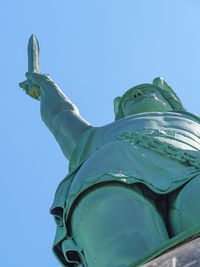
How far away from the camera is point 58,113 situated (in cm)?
728

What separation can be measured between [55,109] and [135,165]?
2.76m

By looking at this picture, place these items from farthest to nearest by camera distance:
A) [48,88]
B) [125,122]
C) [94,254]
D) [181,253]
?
[48,88], [125,122], [94,254], [181,253]

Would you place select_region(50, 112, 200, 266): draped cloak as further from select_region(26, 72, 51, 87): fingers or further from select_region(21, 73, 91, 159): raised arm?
select_region(26, 72, 51, 87): fingers

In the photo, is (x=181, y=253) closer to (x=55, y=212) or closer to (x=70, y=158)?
(x=55, y=212)

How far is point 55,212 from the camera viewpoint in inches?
194

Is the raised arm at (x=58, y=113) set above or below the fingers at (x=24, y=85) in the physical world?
below

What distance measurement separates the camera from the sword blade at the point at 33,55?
858 centimetres

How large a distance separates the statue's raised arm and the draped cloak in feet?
3.13

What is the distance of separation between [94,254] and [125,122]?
7.41 feet

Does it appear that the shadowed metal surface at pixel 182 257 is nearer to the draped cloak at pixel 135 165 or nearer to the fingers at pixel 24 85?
the draped cloak at pixel 135 165

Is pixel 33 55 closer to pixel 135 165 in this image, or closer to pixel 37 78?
pixel 37 78

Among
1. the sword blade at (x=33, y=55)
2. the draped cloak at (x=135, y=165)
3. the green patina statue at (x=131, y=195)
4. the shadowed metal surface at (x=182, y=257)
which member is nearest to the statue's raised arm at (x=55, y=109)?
the sword blade at (x=33, y=55)

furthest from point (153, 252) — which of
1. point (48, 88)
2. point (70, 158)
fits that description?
point (48, 88)

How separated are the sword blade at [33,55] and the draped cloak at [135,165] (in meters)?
2.93
